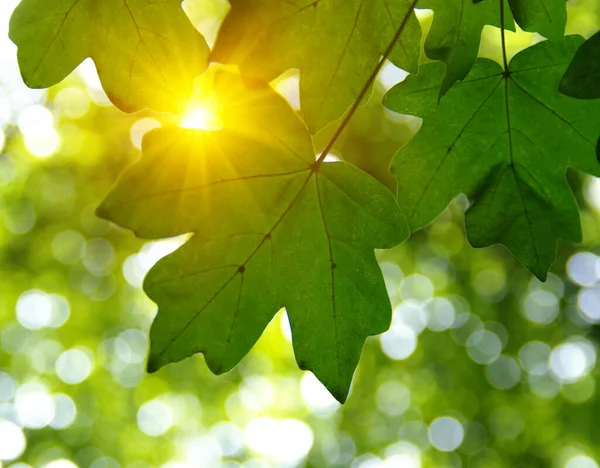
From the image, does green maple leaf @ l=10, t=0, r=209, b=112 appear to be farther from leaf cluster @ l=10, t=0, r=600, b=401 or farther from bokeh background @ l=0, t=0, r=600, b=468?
bokeh background @ l=0, t=0, r=600, b=468

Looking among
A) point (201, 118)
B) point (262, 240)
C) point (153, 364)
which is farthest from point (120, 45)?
point (153, 364)

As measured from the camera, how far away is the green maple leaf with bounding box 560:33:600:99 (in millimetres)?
1179

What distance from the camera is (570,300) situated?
624 inches

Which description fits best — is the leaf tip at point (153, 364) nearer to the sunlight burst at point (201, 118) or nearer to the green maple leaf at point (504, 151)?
the sunlight burst at point (201, 118)

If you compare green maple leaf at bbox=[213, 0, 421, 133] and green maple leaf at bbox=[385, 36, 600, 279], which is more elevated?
green maple leaf at bbox=[213, 0, 421, 133]

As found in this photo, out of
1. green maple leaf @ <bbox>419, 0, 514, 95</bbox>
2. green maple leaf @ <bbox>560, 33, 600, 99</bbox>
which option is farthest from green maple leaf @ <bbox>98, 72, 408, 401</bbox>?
green maple leaf @ <bbox>560, 33, 600, 99</bbox>

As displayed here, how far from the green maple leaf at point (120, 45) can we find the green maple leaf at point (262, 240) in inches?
4.5

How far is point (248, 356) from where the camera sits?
637 inches

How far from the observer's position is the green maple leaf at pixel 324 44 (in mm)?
1364

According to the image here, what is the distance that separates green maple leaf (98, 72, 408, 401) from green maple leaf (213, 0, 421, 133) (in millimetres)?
86

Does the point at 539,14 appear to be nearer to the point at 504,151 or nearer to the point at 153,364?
the point at 504,151

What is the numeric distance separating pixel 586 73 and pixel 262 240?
785mm

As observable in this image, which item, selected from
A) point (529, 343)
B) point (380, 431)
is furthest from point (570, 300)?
point (380, 431)

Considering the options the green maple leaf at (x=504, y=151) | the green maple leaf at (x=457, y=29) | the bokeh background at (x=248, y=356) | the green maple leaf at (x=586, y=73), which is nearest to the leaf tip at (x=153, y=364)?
the green maple leaf at (x=504, y=151)
